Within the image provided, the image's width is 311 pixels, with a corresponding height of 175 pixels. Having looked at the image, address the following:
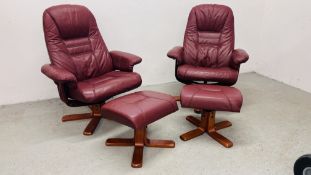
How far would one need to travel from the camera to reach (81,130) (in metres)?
2.38

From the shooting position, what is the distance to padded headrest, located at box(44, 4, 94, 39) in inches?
92.6

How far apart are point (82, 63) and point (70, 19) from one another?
16.0 inches

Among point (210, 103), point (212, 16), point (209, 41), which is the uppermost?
point (212, 16)

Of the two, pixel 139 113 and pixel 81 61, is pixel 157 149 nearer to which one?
pixel 139 113

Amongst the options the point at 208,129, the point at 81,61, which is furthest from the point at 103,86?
the point at 208,129

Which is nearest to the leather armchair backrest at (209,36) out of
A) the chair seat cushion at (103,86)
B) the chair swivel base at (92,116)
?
the chair seat cushion at (103,86)

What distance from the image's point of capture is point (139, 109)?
1.87 metres

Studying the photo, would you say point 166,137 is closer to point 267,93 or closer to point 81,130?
point 81,130

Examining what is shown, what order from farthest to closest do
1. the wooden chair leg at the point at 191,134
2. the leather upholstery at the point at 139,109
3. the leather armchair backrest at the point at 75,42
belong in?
the leather armchair backrest at the point at 75,42 < the wooden chair leg at the point at 191,134 < the leather upholstery at the point at 139,109

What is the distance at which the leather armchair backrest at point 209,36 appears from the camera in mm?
2891

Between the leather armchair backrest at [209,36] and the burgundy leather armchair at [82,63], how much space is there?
0.78m

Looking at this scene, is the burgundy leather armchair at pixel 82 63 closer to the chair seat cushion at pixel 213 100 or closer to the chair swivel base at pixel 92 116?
the chair swivel base at pixel 92 116

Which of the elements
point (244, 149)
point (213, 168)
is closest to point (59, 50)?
point (213, 168)

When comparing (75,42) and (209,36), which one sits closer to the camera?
(75,42)
